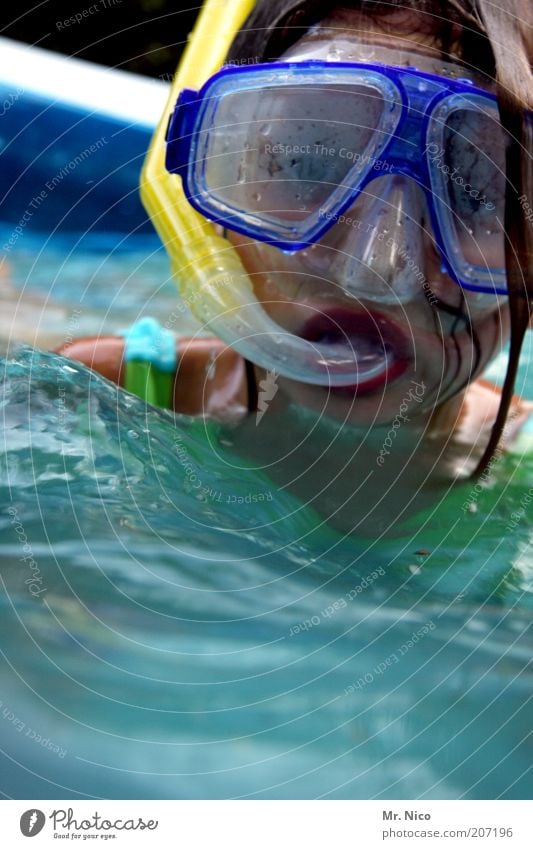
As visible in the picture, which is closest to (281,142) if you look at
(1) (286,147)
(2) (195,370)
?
(1) (286,147)

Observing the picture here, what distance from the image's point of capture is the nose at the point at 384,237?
2.59 feet

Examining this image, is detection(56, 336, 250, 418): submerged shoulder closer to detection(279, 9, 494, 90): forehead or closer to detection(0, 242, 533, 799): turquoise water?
detection(0, 242, 533, 799): turquoise water

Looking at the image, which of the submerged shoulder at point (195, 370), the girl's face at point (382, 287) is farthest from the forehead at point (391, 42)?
the submerged shoulder at point (195, 370)

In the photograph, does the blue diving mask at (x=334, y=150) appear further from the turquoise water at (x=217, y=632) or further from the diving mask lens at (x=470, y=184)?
the turquoise water at (x=217, y=632)

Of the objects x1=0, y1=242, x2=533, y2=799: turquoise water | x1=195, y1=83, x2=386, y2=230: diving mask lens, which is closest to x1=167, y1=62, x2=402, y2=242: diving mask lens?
x1=195, y1=83, x2=386, y2=230: diving mask lens

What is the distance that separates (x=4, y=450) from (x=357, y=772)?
395 millimetres

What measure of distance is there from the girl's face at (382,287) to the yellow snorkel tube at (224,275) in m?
0.01

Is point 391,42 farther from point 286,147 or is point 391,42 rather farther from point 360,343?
point 360,343

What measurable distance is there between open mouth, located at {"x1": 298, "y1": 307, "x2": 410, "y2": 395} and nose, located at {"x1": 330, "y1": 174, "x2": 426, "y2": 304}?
0.15 feet

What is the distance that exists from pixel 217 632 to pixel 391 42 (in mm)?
512

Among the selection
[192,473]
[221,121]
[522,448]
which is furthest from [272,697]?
[522,448]

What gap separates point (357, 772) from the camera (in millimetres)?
631

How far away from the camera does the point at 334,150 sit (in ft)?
2.54

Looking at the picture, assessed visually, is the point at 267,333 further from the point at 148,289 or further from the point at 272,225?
the point at 148,289
